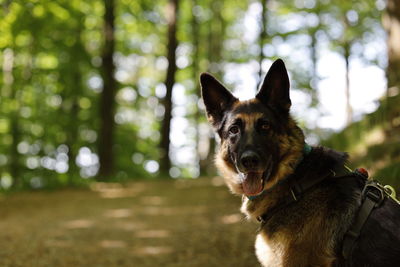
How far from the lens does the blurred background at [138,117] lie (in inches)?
264

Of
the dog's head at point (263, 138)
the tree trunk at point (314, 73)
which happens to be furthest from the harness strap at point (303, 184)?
the tree trunk at point (314, 73)

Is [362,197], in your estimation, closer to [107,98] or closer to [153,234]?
[153,234]

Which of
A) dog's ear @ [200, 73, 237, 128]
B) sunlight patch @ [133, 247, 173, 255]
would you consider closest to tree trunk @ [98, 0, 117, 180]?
sunlight patch @ [133, 247, 173, 255]

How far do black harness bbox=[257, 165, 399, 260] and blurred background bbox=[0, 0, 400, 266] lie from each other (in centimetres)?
70

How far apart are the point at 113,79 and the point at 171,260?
1032 centimetres

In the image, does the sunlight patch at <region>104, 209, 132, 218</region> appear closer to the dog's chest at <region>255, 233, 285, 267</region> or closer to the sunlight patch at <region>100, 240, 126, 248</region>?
the sunlight patch at <region>100, 240, 126, 248</region>

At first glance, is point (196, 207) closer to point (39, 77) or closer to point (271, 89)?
point (271, 89)

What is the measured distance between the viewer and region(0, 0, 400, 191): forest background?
856 centimetres

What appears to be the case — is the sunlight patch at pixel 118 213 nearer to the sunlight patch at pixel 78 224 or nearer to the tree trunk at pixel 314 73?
the sunlight patch at pixel 78 224

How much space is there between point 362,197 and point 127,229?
19.1 feet

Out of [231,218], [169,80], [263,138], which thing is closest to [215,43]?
[169,80]

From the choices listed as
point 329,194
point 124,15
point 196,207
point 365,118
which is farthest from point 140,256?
point 124,15

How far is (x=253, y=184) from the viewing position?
326cm

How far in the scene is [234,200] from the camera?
373 inches
